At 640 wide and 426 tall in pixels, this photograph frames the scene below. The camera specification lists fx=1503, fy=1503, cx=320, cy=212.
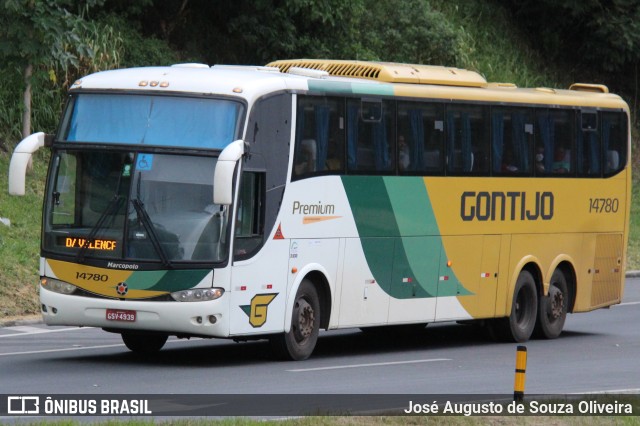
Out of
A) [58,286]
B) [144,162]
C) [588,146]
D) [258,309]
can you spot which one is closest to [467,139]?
[588,146]

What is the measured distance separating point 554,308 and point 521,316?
843 millimetres

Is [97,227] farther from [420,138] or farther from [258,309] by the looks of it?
[420,138]

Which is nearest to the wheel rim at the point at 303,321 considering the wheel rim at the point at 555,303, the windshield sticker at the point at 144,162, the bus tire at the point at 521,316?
the windshield sticker at the point at 144,162

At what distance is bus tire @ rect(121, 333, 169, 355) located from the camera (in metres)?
17.9

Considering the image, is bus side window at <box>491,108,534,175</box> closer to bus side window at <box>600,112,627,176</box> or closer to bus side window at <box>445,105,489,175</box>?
bus side window at <box>445,105,489,175</box>

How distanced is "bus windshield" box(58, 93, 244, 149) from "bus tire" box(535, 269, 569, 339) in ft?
24.9

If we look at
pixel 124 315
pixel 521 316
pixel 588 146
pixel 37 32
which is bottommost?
pixel 521 316

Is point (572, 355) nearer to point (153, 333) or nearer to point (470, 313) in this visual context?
point (470, 313)

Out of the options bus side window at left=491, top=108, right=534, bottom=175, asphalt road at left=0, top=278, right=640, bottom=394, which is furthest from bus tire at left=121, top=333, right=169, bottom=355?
bus side window at left=491, top=108, right=534, bottom=175

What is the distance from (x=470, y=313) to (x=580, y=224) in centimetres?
317

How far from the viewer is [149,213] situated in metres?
16.1

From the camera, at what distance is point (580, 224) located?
901 inches

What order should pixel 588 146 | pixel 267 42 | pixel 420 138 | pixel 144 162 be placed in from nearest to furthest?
pixel 144 162, pixel 420 138, pixel 588 146, pixel 267 42

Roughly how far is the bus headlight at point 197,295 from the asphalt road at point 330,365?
0.78 meters
